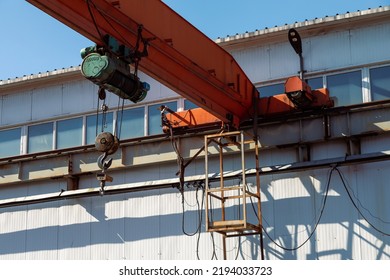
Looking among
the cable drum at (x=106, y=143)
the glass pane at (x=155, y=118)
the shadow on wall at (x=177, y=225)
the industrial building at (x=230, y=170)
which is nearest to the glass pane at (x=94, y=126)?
the industrial building at (x=230, y=170)

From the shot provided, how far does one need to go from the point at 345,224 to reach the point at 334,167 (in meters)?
1.15

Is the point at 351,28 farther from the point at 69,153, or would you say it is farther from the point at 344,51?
the point at 69,153

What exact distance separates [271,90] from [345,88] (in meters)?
1.66

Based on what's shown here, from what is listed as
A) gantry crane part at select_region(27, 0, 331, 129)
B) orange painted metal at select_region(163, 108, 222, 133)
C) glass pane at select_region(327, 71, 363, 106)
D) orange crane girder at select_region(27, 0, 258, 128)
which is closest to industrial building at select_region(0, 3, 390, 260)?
glass pane at select_region(327, 71, 363, 106)

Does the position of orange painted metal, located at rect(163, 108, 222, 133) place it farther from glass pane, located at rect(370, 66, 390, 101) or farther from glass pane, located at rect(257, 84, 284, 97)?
glass pane, located at rect(370, 66, 390, 101)

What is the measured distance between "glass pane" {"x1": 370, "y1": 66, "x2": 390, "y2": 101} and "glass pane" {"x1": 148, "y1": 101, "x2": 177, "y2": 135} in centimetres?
458

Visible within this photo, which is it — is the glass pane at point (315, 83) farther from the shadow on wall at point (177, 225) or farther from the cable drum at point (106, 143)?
the cable drum at point (106, 143)

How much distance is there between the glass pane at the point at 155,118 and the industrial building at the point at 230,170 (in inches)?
1.1

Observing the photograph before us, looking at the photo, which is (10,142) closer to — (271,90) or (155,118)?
(155,118)

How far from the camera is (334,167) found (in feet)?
43.0

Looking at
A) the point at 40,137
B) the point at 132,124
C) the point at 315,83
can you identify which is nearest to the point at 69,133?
the point at 40,137
